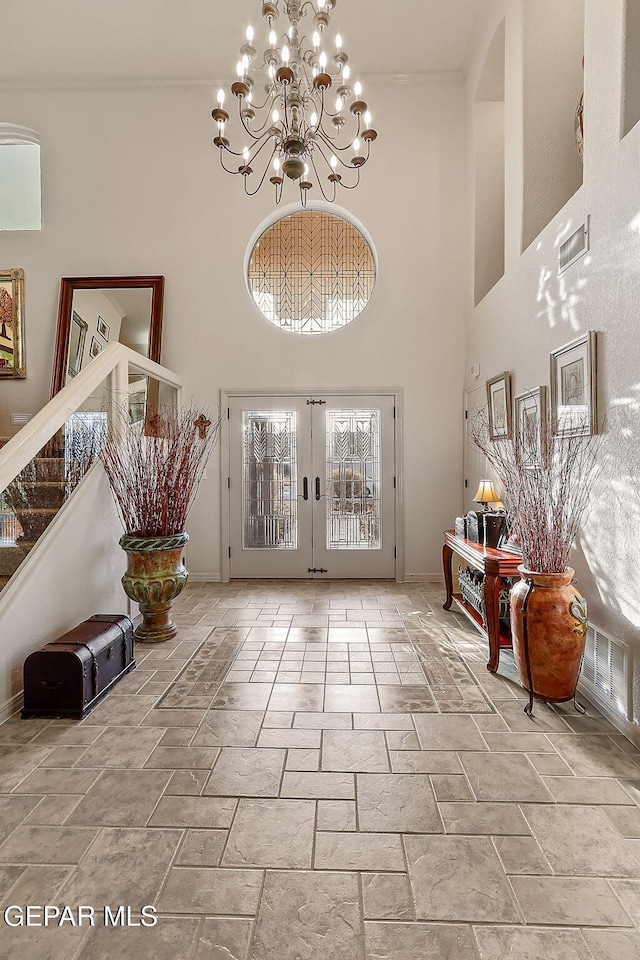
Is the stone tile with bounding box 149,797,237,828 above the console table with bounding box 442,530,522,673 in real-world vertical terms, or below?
below

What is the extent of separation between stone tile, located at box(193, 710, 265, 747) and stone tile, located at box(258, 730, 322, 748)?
5 cm

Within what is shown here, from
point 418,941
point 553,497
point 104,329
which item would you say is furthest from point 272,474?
point 418,941

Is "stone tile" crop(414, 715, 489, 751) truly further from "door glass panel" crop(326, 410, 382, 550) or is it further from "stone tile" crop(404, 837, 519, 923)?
"door glass panel" crop(326, 410, 382, 550)

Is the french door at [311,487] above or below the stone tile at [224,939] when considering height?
above

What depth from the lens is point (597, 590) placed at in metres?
2.88

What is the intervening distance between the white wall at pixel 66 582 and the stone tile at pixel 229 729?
1.10 m

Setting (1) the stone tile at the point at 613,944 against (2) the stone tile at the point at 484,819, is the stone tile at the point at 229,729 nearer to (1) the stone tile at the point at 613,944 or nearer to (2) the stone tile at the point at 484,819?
(2) the stone tile at the point at 484,819

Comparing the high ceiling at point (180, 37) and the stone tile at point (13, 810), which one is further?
the high ceiling at point (180, 37)

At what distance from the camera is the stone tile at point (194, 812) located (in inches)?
75.7

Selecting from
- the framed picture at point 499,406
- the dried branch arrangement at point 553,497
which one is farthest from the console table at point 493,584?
the framed picture at point 499,406

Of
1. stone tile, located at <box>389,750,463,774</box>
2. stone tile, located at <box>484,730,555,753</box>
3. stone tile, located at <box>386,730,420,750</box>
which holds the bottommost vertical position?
stone tile, located at <box>389,750,463,774</box>

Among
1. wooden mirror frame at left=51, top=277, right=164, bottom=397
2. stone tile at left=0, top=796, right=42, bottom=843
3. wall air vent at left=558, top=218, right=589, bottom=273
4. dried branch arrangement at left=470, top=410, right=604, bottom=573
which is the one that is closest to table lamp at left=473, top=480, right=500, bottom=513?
dried branch arrangement at left=470, top=410, right=604, bottom=573

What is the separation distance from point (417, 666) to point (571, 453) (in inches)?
65.5

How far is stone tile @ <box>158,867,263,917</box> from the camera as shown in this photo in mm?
1546
